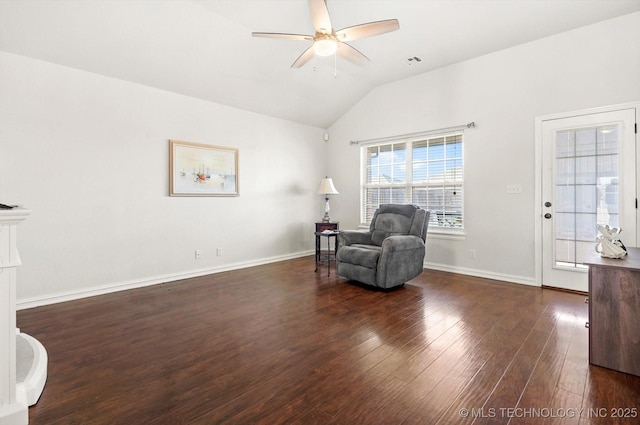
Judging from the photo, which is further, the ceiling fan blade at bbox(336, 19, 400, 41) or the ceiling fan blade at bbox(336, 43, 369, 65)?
Answer: the ceiling fan blade at bbox(336, 43, 369, 65)

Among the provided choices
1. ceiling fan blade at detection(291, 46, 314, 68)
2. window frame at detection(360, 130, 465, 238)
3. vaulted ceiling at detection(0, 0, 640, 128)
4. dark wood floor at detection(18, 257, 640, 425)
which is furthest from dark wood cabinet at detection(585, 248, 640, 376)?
ceiling fan blade at detection(291, 46, 314, 68)

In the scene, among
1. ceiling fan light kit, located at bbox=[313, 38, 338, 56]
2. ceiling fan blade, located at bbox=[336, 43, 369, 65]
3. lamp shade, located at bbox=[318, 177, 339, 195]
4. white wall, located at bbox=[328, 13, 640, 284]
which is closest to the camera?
ceiling fan light kit, located at bbox=[313, 38, 338, 56]

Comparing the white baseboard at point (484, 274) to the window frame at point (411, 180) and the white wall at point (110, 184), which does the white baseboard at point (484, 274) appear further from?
the white wall at point (110, 184)

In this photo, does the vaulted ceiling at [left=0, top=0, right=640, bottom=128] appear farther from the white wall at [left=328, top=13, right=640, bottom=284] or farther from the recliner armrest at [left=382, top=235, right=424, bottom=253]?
the recliner armrest at [left=382, top=235, right=424, bottom=253]

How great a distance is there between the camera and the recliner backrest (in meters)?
4.16

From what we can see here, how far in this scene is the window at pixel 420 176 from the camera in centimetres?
480

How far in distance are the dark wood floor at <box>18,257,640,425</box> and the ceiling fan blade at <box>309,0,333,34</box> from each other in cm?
254

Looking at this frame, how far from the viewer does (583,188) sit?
3.67 m

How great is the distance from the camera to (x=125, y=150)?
12.8 ft

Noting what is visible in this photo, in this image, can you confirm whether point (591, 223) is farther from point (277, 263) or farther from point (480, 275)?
point (277, 263)

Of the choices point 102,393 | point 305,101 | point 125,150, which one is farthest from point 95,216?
point 305,101

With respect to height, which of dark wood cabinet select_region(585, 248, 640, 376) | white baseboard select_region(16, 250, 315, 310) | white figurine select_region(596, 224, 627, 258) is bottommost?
white baseboard select_region(16, 250, 315, 310)

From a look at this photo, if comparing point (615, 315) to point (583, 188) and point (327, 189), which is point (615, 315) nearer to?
point (583, 188)

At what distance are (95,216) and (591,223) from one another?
5670mm
